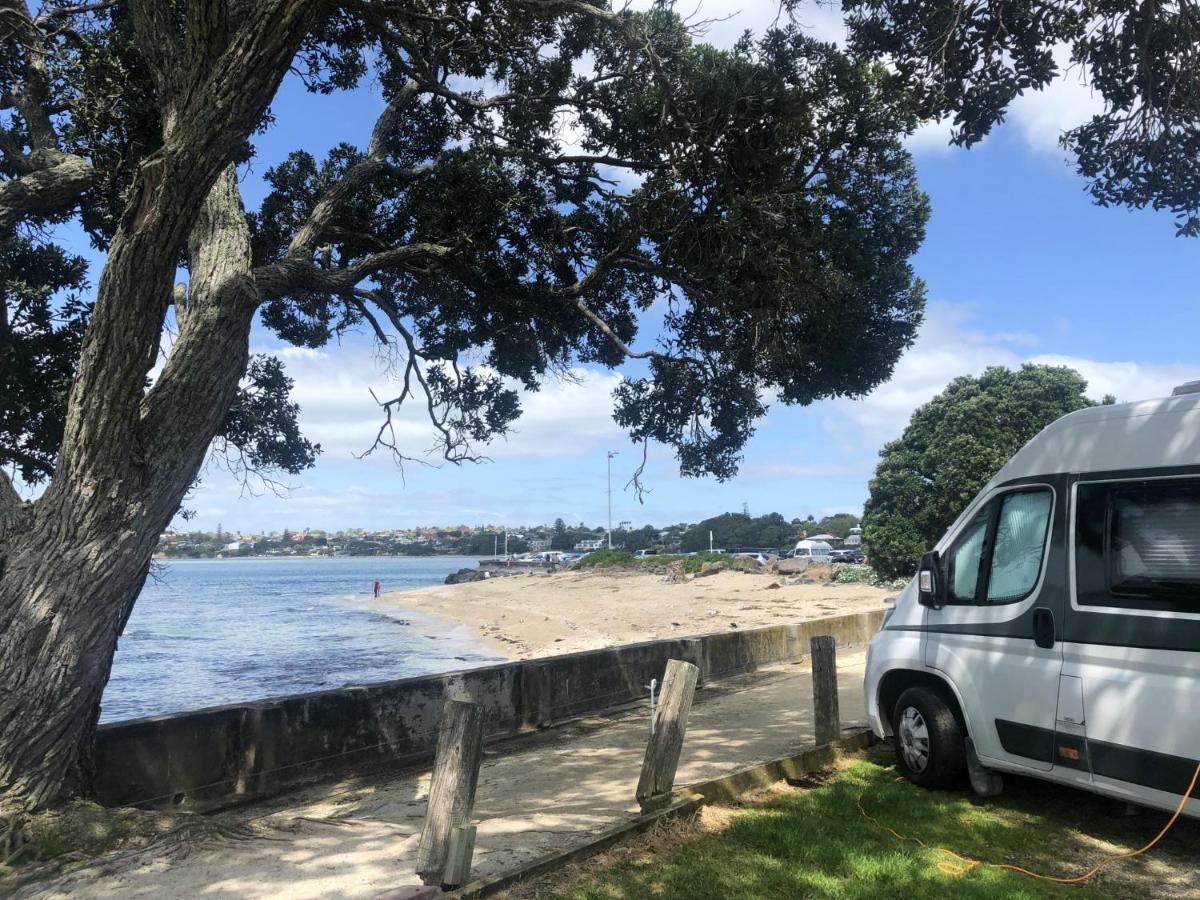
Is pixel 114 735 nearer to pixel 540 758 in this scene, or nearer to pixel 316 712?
pixel 316 712

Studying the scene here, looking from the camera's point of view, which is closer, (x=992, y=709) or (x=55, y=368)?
(x=992, y=709)

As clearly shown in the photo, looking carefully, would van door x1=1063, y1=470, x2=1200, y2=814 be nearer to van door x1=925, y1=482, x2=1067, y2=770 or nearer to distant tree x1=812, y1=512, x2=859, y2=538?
van door x1=925, y1=482, x2=1067, y2=770

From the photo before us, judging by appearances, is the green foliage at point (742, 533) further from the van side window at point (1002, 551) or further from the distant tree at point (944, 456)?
the van side window at point (1002, 551)

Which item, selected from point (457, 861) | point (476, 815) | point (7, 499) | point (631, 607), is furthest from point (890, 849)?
point (631, 607)

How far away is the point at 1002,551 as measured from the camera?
604 cm

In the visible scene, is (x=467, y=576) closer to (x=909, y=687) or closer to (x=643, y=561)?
(x=643, y=561)

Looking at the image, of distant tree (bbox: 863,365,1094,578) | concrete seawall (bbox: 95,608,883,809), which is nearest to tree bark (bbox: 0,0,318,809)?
concrete seawall (bbox: 95,608,883,809)

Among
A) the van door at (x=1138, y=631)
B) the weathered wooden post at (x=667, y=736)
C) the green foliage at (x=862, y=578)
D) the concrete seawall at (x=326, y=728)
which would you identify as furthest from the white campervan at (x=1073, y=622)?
the green foliage at (x=862, y=578)

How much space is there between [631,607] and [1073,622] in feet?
122

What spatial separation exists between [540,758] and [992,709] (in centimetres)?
440

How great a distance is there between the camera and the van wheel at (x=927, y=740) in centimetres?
619

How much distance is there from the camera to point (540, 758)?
844cm

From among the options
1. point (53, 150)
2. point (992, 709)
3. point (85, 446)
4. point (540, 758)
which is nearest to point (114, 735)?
point (85, 446)

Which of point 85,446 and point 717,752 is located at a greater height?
point 85,446
